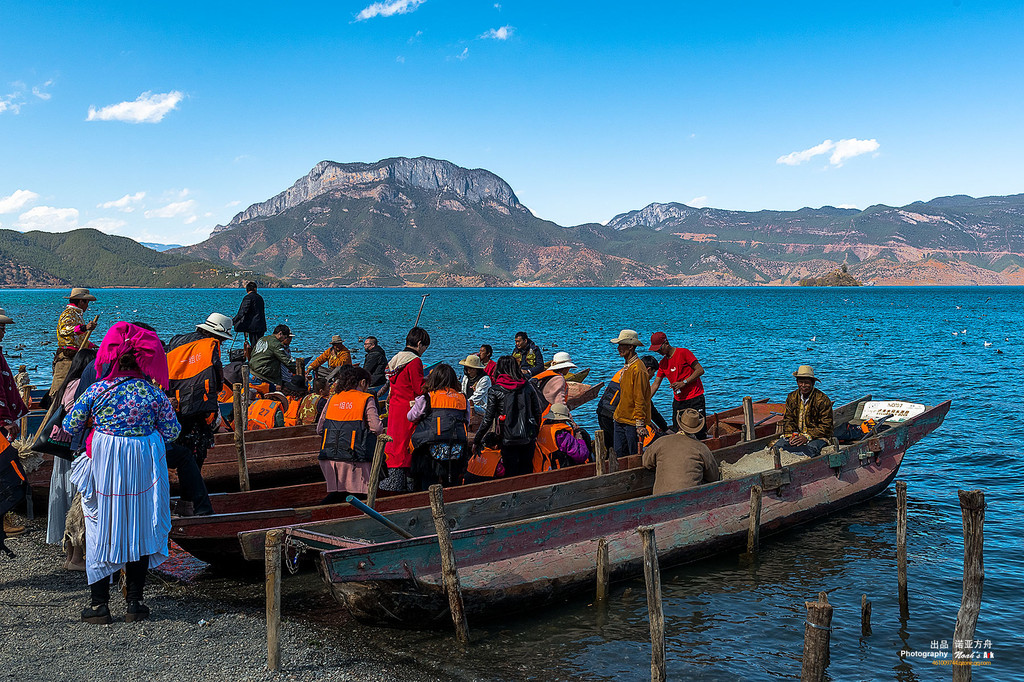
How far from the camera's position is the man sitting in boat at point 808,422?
488 inches

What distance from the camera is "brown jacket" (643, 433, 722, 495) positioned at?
10148 mm

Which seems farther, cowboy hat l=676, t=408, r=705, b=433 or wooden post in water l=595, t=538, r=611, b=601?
cowboy hat l=676, t=408, r=705, b=433

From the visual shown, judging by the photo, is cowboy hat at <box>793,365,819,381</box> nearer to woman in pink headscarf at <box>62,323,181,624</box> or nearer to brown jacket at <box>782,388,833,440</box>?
brown jacket at <box>782,388,833,440</box>

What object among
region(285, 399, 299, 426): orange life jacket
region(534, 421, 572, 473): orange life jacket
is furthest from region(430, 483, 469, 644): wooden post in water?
region(285, 399, 299, 426): orange life jacket

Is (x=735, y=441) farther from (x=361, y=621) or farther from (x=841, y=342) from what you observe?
(x=841, y=342)

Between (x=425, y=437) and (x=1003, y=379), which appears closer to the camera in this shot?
(x=425, y=437)

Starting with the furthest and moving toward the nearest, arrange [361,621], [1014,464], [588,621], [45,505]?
1. [1014,464]
2. [45,505]
3. [588,621]
4. [361,621]

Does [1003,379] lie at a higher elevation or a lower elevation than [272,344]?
lower

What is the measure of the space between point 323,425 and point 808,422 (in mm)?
7912

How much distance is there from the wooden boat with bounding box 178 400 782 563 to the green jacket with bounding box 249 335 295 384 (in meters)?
5.64

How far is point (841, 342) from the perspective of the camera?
188 feet

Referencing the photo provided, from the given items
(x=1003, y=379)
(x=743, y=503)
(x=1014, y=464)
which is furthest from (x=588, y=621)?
(x=1003, y=379)

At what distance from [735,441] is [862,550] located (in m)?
3.45

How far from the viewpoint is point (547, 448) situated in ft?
37.4
